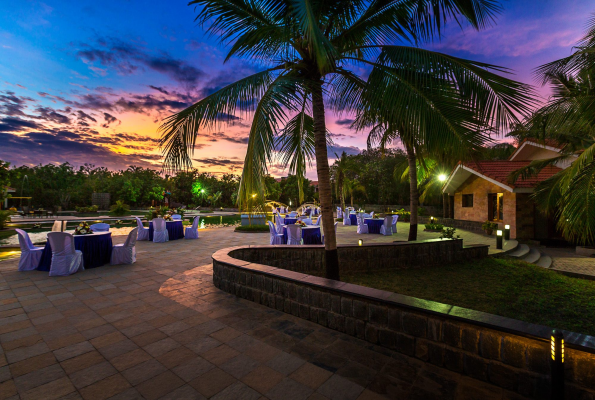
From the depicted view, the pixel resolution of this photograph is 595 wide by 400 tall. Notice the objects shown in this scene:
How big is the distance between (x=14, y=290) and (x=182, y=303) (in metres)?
3.44

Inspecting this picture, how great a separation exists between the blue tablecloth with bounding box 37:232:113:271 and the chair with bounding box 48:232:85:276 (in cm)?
41

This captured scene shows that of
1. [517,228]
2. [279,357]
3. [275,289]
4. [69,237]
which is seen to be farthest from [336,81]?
[517,228]

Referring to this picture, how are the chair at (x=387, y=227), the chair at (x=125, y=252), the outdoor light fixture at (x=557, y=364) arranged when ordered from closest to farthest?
the outdoor light fixture at (x=557, y=364), the chair at (x=125, y=252), the chair at (x=387, y=227)

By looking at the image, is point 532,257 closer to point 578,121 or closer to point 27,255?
point 578,121

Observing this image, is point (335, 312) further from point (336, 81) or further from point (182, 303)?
point (336, 81)

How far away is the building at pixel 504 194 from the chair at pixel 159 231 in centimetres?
1231

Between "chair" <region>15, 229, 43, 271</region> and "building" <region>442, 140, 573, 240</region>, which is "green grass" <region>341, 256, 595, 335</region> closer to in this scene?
"building" <region>442, 140, 573, 240</region>

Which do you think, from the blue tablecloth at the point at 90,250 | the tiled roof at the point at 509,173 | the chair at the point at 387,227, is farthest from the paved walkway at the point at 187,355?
the tiled roof at the point at 509,173

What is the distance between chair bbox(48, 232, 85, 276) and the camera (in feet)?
18.8

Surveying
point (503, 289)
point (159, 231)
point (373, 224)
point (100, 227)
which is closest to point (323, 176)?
point (503, 289)

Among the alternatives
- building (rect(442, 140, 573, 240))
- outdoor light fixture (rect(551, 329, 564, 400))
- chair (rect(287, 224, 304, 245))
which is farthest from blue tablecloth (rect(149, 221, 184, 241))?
building (rect(442, 140, 573, 240))

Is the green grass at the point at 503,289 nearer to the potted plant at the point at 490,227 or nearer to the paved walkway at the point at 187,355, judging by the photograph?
the paved walkway at the point at 187,355

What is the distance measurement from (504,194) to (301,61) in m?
13.6

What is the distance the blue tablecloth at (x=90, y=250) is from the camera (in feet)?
20.0
